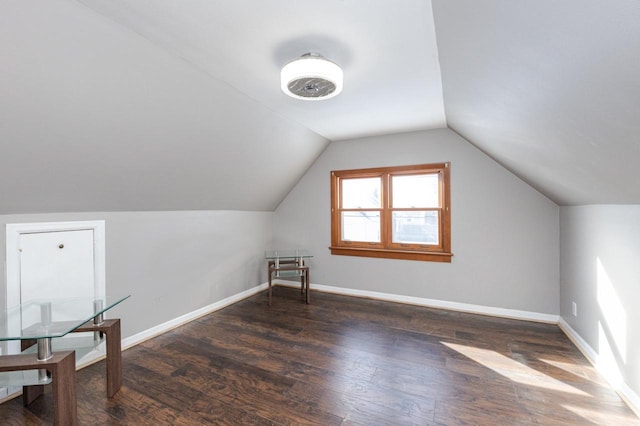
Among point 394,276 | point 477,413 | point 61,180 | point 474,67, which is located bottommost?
point 477,413

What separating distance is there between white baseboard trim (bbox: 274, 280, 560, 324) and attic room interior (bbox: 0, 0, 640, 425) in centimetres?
3

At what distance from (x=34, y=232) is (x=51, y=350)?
1.06 metres

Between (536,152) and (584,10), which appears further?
(536,152)

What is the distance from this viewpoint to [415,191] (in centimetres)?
387

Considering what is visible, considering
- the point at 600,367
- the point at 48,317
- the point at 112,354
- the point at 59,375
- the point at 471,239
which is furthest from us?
the point at 471,239

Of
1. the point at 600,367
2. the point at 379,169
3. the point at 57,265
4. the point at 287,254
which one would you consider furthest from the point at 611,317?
the point at 57,265

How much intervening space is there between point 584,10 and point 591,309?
2680mm

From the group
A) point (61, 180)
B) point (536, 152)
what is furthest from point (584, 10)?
point (61, 180)

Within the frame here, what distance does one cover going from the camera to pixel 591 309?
2385mm

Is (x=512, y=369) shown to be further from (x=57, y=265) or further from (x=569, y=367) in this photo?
(x=57, y=265)

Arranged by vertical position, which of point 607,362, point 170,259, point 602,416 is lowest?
point 602,416

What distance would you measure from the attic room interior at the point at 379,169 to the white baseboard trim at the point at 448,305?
3 centimetres

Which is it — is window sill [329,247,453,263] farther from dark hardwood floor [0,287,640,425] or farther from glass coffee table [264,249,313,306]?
dark hardwood floor [0,287,640,425]

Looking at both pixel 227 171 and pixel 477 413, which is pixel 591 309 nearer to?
pixel 477 413
